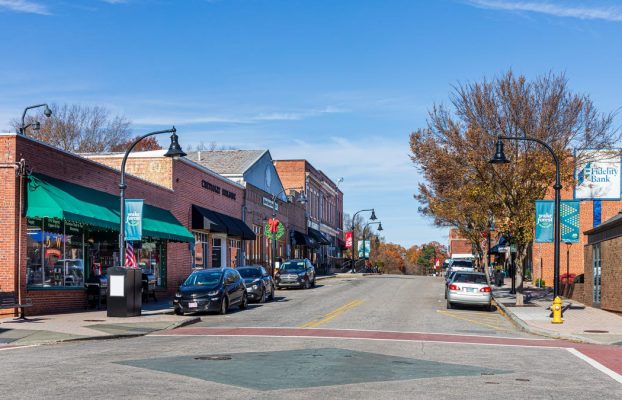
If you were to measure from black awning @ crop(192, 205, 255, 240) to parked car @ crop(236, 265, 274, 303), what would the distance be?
7361 mm

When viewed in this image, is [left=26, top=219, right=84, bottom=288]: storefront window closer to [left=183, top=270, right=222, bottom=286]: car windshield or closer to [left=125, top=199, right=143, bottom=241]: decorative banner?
[left=125, top=199, right=143, bottom=241]: decorative banner

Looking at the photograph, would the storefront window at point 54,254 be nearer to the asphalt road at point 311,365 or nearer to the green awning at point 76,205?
the green awning at point 76,205

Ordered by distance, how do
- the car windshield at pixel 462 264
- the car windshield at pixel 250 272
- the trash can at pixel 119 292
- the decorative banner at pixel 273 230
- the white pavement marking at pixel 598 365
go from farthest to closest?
1. the decorative banner at pixel 273 230
2. the car windshield at pixel 462 264
3. the car windshield at pixel 250 272
4. the trash can at pixel 119 292
5. the white pavement marking at pixel 598 365

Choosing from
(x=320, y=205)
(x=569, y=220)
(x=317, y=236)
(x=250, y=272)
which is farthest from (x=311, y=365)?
(x=320, y=205)

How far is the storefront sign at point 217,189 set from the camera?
1698 inches

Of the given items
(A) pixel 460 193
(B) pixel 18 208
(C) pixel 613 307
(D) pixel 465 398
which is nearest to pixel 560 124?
(A) pixel 460 193

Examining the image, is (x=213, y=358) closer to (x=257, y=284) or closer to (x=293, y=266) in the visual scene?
(x=257, y=284)

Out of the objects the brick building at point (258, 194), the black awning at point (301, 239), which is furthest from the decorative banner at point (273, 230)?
the black awning at point (301, 239)

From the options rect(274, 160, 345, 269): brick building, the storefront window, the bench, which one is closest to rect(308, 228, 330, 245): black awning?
rect(274, 160, 345, 269): brick building

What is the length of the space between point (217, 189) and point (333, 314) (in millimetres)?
20182

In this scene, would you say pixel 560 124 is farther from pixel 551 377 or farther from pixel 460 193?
pixel 551 377

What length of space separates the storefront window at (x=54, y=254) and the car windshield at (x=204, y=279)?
399 centimetres

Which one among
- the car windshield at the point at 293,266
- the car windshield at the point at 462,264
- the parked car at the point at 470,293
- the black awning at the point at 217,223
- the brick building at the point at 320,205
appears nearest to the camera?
the parked car at the point at 470,293

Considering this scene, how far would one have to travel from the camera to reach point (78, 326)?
21.2m
